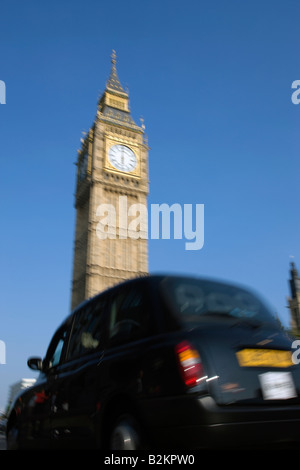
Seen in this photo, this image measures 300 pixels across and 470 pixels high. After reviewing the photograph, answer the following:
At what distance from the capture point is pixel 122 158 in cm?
4522

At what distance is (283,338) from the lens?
→ 2.61 m

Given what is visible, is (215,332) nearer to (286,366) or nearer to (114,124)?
(286,366)

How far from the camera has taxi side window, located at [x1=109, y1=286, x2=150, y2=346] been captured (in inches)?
103

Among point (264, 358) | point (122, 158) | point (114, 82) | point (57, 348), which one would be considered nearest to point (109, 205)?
point (122, 158)

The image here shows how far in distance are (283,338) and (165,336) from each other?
0.80m

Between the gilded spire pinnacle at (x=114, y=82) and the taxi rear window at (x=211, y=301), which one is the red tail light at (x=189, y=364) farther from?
the gilded spire pinnacle at (x=114, y=82)

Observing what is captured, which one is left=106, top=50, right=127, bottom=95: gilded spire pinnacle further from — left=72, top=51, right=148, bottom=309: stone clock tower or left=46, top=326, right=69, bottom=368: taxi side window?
left=46, top=326, right=69, bottom=368: taxi side window

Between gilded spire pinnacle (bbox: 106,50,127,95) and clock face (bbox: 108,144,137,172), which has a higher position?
gilded spire pinnacle (bbox: 106,50,127,95)

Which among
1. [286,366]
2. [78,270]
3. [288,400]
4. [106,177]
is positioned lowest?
[288,400]

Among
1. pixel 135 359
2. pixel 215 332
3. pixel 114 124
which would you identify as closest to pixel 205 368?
pixel 215 332

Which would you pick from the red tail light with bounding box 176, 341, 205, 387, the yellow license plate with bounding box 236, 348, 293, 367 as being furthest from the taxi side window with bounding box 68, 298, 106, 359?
the yellow license plate with bounding box 236, 348, 293, 367

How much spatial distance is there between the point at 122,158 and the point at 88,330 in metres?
43.0

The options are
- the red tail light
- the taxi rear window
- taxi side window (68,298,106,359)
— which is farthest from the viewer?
taxi side window (68,298,106,359)

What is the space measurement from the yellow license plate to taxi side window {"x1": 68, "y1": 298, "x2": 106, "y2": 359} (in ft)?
3.50
